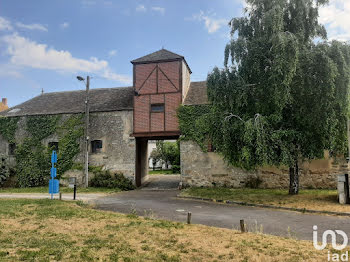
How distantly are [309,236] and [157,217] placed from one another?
432 cm

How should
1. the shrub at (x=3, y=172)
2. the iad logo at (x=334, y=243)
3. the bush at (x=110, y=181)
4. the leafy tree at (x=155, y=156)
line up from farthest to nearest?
1. the leafy tree at (x=155, y=156)
2. the shrub at (x=3, y=172)
3. the bush at (x=110, y=181)
4. the iad logo at (x=334, y=243)

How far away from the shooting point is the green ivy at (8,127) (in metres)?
20.3

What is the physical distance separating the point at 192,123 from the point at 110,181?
6.45 m

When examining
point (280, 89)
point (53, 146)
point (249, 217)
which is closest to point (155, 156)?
point (53, 146)

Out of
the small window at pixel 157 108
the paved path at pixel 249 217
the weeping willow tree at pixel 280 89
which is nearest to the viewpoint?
the paved path at pixel 249 217

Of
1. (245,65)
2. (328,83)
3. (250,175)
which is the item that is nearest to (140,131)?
(250,175)

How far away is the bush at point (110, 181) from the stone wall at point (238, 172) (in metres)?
3.67

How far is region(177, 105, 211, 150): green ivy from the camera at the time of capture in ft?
56.6

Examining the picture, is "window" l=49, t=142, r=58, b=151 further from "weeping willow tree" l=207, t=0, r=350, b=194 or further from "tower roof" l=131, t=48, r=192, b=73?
"weeping willow tree" l=207, t=0, r=350, b=194

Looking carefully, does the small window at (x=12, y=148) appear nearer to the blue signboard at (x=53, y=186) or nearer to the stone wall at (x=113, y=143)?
the stone wall at (x=113, y=143)

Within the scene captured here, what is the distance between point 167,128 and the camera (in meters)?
18.1

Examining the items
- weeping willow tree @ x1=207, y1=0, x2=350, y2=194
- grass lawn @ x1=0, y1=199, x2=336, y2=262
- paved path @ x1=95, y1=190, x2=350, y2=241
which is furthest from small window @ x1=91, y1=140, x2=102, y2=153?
grass lawn @ x1=0, y1=199, x2=336, y2=262

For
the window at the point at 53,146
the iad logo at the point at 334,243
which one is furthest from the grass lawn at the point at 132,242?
the window at the point at 53,146

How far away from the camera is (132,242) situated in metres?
5.90
